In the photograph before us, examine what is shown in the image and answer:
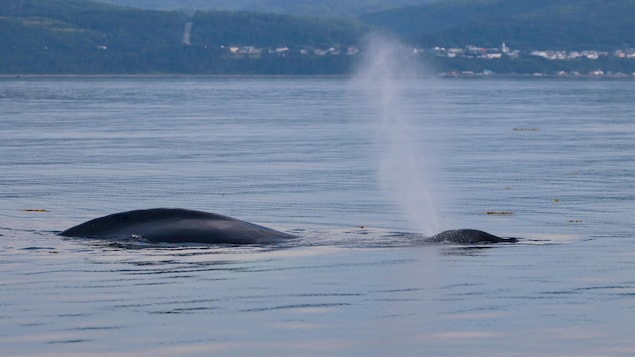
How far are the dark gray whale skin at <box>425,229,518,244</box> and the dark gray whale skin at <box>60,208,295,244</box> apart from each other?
232 cm

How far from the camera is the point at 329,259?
70.6 ft

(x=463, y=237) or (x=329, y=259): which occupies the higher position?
(x=463, y=237)

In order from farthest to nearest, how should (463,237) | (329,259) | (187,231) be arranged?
(463,237) → (187,231) → (329,259)

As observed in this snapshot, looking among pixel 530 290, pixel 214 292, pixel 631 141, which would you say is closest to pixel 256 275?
pixel 214 292

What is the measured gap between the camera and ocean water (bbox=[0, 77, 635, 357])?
1543 centimetres

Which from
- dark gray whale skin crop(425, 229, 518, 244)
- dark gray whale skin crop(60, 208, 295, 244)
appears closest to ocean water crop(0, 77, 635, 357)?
dark gray whale skin crop(425, 229, 518, 244)

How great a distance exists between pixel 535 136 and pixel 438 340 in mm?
46600

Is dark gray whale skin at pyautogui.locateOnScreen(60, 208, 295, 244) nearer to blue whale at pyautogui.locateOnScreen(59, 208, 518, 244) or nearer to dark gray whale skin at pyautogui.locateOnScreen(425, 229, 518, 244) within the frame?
blue whale at pyautogui.locateOnScreen(59, 208, 518, 244)

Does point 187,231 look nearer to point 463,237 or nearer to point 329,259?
point 329,259

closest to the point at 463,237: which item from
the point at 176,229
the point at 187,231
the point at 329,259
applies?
the point at 329,259

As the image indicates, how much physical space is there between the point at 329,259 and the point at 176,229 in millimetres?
2698

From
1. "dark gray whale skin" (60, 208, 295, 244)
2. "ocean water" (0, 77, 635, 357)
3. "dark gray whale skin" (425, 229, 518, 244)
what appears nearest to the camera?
"ocean water" (0, 77, 635, 357)

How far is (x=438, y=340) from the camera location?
50.1 ft

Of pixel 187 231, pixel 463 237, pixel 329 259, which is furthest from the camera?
pixel 463 237
